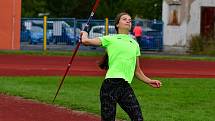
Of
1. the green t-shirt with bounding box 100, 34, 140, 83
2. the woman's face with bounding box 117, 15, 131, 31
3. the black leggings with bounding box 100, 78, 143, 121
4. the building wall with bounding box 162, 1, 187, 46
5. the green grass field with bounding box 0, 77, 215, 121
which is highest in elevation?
the building wall with bounding box 162, 1, 187, 46

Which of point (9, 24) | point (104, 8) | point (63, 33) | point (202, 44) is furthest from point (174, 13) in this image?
point (104, 8)

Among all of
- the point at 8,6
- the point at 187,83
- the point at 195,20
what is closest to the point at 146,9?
the point at 195,20

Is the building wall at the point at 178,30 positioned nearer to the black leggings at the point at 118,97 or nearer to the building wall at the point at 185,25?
the building wall at the point at 185,25

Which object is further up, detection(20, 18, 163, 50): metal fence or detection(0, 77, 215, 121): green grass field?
detection(20, 18, 163, 50): metal fence

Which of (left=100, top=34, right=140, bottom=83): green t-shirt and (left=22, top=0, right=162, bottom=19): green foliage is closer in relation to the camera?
(left=100, top=34, right=140, bottom=83): green t-shirt

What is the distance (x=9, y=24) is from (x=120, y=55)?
100 ft

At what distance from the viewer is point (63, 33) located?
39500 mm

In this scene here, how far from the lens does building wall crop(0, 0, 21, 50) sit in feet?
122

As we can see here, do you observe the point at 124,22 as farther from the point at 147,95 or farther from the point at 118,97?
the point at 147,95

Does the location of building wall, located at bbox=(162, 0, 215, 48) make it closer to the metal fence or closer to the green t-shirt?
the metal fence

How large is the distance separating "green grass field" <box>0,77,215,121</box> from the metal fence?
1961 centimetres

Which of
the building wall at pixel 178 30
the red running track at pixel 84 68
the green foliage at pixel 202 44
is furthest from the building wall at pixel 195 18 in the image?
the red running track at pixel 84 68

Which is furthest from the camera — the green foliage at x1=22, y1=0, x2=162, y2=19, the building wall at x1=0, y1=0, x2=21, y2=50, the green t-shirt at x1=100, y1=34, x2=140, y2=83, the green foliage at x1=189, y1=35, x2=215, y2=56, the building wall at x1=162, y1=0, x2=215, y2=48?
the green foliage at x1=22, y1=0, x2=162, y2=19

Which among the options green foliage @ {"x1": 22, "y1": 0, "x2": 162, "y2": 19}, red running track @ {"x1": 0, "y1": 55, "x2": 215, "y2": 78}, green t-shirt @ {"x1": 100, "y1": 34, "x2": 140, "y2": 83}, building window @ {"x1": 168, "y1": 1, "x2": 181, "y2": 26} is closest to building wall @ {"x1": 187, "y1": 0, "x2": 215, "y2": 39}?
building window @ {"x1": 168, "y1": 1, "x2": 181, "y2": 26}
